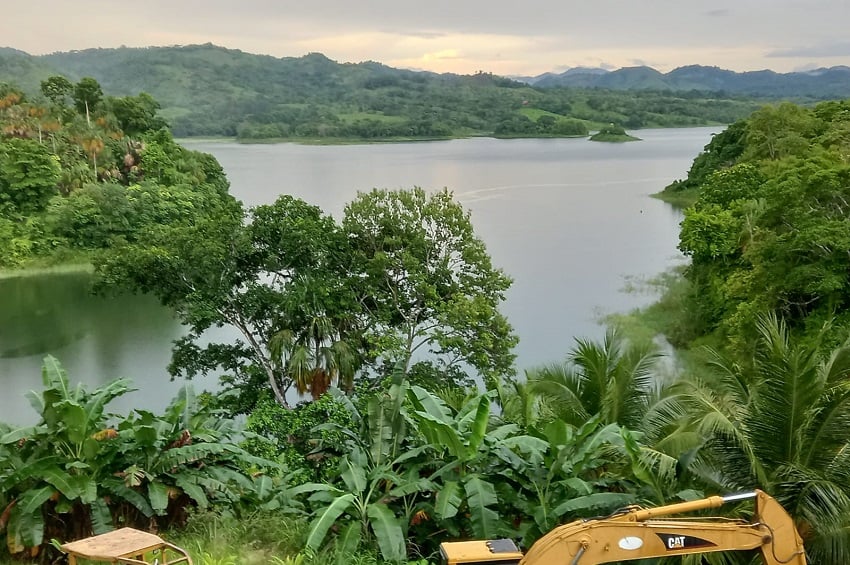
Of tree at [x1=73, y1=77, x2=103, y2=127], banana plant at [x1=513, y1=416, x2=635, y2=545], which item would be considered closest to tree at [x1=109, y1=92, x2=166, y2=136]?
tree at [x1=73, y1=77, x2=103, y2=127]

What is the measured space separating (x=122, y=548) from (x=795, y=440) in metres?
4.15

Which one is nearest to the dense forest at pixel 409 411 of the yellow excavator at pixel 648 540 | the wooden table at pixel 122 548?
the wooden table at pixel 122 548

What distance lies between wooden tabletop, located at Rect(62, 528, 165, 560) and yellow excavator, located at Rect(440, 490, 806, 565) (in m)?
1.73

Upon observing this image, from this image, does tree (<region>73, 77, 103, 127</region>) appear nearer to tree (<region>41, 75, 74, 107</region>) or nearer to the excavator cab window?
tree (<region>41, 75, 74, 107</region>)

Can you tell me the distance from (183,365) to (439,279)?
4266 mm

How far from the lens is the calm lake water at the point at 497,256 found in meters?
16.6

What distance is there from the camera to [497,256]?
81.0 ft

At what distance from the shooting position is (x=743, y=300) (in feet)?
48.5

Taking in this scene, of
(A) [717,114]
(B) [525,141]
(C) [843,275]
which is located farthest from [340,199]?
(A) [717,114]

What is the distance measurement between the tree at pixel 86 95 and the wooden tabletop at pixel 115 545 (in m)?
39.8

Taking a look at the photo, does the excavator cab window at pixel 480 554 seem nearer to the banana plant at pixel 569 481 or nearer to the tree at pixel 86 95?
the banana plant at pixel 569 481

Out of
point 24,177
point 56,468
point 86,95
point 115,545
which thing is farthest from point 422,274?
point 86,95

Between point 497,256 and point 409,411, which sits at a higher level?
point 409,411

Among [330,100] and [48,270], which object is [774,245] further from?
[330,100]
